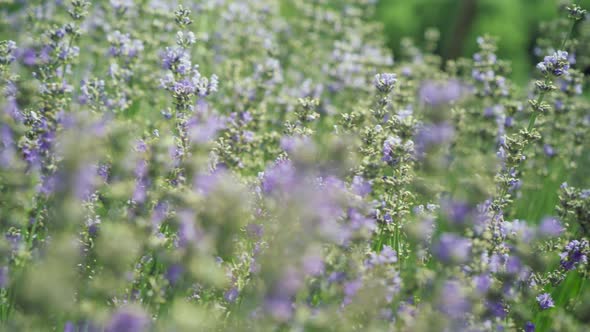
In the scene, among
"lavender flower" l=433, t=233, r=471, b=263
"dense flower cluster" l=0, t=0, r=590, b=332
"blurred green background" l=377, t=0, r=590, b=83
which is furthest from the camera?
"blurred green background" l=377, t=0, r=590, b=83

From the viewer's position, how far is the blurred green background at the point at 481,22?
900 cm

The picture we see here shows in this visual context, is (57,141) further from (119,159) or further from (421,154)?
(421,154)

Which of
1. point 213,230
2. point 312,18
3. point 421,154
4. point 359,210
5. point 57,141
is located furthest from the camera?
point 312,18

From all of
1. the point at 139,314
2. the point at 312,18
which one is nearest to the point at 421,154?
the point at 139,314

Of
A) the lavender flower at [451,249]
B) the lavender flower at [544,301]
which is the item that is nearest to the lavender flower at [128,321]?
the lavender flower at [451,249]

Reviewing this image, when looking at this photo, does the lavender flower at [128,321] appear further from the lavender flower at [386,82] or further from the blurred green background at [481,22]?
the blurred green background at [481,22]

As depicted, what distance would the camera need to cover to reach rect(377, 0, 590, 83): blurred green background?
9.00 meters

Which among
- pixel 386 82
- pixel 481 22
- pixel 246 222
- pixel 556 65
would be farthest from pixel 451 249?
pixel 481 22

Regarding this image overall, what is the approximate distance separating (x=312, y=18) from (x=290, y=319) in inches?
161

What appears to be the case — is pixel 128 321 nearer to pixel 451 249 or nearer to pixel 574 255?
pixel 451 249

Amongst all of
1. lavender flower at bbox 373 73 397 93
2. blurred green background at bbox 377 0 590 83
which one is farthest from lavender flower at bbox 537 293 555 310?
blurred green background at bbox 377 0 590 83

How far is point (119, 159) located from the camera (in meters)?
1.85

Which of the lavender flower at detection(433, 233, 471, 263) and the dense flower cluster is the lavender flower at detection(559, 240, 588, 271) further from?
the lavender flower at detection(433, 233, 471, 263)

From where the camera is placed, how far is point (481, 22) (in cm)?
918
